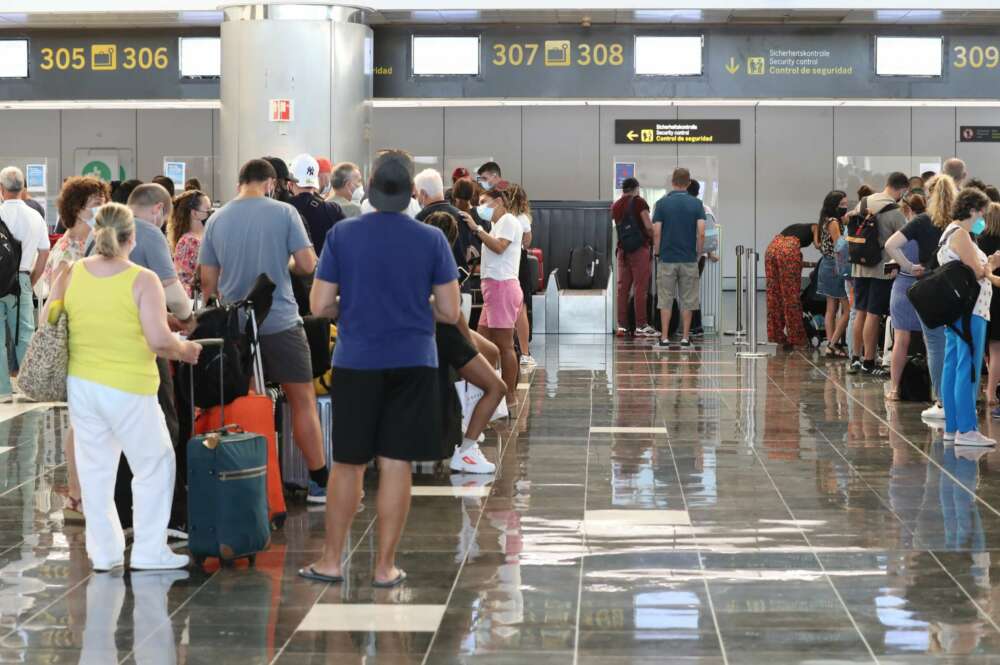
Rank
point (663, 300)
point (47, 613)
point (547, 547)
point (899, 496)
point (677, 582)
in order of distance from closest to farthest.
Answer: point (47, 613) → point (677, 582) → point (547, 547) → point (899, 496) → point (663, 300)

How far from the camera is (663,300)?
16375 millimetres

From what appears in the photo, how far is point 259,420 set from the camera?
22.2 ft

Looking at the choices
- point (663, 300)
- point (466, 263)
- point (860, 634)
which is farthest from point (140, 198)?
point (663, 300)

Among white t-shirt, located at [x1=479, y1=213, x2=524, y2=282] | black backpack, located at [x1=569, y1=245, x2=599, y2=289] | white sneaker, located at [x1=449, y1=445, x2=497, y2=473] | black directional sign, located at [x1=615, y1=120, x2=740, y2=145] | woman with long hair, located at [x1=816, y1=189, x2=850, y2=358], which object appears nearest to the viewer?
white sneaker, located at [x1=449, y1=445, x2=497, y2=473]

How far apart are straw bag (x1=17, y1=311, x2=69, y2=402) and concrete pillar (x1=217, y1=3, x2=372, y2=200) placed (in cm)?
812

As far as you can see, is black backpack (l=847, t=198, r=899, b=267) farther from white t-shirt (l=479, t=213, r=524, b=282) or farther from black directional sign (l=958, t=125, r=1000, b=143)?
black directional sign (l=958, t=125, r=1000, b=143)

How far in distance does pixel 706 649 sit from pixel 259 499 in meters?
2.10

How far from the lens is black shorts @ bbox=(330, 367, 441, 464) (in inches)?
224

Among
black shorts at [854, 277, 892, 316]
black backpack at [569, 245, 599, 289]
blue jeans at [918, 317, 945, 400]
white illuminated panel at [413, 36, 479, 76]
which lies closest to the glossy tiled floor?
blue jeans at [918, 317, 945, 400]

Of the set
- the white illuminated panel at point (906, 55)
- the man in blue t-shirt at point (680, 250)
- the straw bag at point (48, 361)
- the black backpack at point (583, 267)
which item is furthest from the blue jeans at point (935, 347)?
the black backpack at point (583, 267)

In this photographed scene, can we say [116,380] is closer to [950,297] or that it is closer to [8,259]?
[950,297]

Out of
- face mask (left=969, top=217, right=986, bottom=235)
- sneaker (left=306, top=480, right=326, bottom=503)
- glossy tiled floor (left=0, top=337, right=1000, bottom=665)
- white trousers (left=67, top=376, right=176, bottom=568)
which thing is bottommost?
glossy tiled floor (left=0, top=337, right=1000, bottom=665)

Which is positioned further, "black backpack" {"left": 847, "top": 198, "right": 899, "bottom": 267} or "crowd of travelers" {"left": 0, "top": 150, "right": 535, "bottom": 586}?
"black backpack" {"left": 847, "top": 198, "right": 899, "bottom": 267}

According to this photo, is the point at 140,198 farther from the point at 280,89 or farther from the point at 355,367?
→ the point at 280,89
